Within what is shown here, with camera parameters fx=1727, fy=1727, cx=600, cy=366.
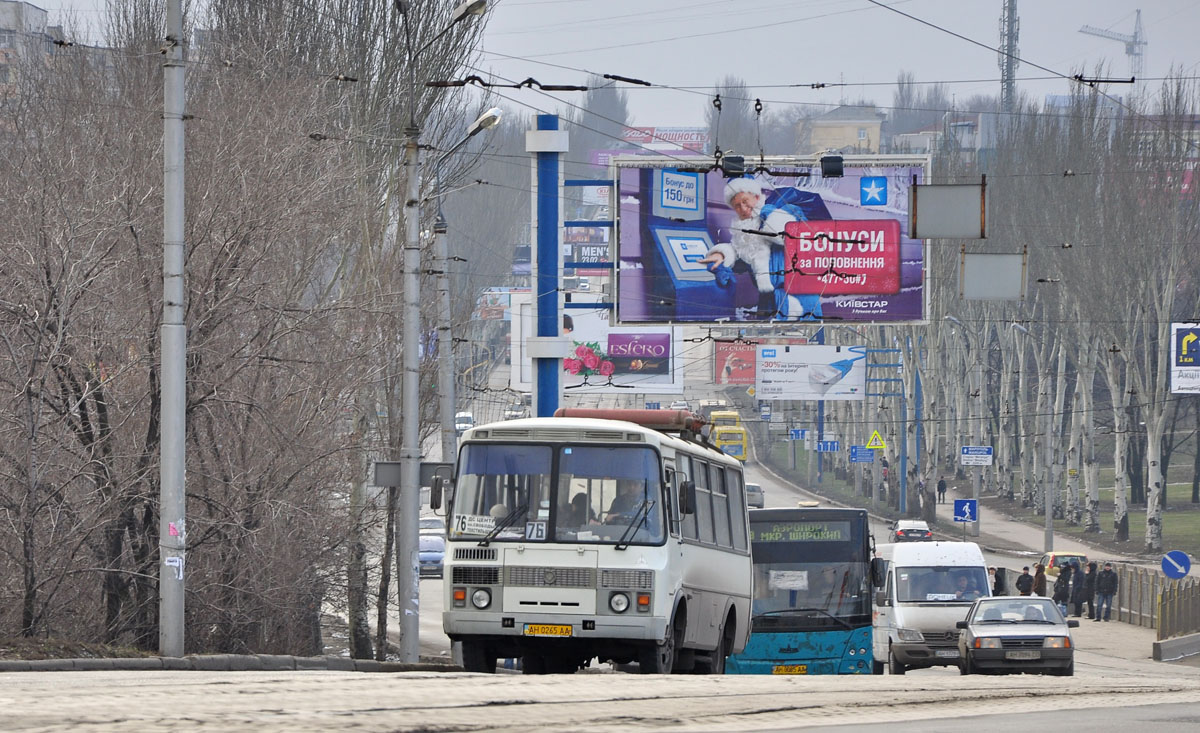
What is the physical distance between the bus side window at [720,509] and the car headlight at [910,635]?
10.2m

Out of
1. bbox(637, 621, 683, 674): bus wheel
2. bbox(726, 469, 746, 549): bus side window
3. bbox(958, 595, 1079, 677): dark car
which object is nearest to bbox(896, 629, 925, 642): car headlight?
bbox(958, 595, 1079, 677): dark car

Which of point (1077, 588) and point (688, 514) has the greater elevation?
point (688, 514)

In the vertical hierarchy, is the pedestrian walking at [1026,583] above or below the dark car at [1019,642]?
below

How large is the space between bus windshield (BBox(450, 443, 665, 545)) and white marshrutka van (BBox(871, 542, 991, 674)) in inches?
497

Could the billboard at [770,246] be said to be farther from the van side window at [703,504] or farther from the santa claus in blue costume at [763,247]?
the van side window at [703,504]

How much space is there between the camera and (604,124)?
17938cm

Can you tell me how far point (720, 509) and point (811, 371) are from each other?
40.0 metres

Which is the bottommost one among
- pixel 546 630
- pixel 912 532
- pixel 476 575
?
pixel 912 532

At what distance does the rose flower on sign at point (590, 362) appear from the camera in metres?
60.6

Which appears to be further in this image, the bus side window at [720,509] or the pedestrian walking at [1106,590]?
the pedestrian walking at [1106,590]

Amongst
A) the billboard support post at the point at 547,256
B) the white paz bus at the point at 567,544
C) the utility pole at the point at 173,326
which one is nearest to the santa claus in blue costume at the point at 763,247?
the billboard support post at the point at 547,256

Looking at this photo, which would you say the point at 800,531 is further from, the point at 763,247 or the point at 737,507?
the point at 763,247

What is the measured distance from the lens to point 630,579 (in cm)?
1525

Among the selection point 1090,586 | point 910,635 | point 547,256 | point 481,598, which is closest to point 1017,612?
point 910,635
